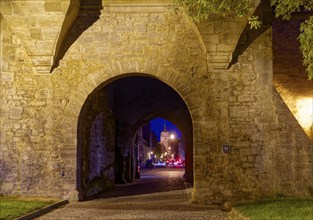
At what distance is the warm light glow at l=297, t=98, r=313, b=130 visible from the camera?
14359 mm

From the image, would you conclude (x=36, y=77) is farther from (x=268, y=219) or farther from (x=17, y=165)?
(x=268, y=219)

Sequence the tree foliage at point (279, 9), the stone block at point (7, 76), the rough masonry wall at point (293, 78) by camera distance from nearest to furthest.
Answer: the tree foliage at point (279, 9)
the stone block at point (7, 76)
the rough masonry wall at point (293, 78)

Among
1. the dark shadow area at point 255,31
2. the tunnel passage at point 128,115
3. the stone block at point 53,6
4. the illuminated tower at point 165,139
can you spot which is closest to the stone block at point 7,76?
the stone block at point 53,6

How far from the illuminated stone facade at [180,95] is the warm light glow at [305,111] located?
3.57 meters

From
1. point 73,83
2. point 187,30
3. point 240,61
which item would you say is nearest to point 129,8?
point 187,30

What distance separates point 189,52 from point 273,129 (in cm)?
281

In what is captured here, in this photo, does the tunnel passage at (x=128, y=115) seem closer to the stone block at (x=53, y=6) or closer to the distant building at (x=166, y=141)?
the stone block at (x=53, y=6)

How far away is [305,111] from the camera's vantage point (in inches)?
567

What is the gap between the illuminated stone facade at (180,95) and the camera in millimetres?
10797

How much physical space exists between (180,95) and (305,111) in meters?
5.45

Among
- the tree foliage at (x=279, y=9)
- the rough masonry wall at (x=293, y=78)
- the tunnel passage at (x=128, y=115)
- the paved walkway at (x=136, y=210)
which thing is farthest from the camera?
the tunnel passage at (x=128, y=115)

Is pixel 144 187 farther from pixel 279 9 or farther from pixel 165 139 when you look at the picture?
pixel 165 139

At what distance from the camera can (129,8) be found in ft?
36.3

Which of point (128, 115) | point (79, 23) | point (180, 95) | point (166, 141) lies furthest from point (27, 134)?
point (166, 141)
